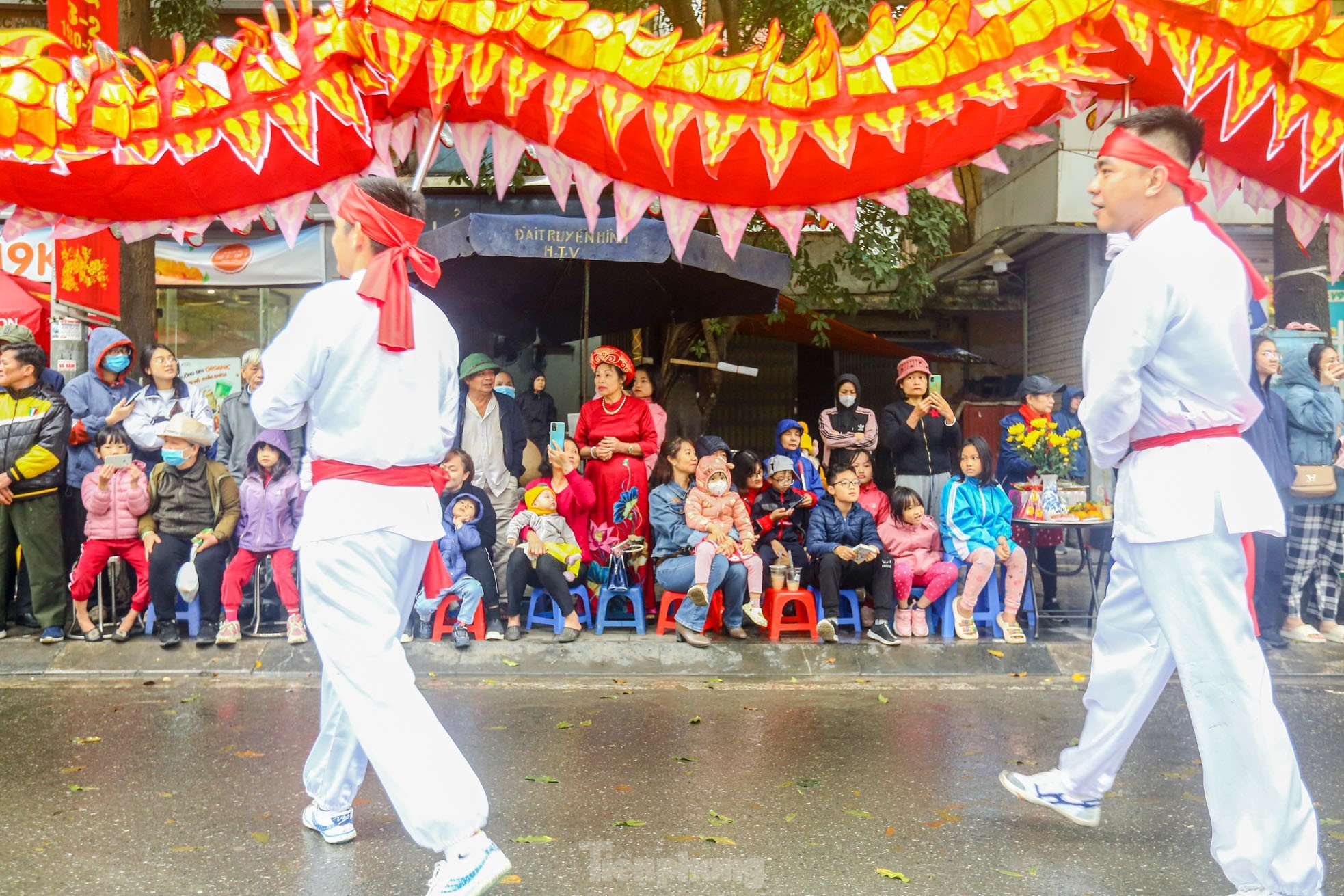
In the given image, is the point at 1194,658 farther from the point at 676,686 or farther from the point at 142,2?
the point at 142,2

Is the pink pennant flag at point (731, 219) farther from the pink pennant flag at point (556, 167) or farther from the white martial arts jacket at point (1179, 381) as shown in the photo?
the white martial arts jacket at point (1179, 381)

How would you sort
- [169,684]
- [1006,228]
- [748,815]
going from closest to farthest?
[748,815] < [169,684] < [1006,228]

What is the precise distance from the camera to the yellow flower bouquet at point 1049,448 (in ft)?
23.7

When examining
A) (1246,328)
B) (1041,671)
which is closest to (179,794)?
(1246,328)

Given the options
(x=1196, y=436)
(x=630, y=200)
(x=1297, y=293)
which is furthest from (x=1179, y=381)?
(x=1297, y=293)

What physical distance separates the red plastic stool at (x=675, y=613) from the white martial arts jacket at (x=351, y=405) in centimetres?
366

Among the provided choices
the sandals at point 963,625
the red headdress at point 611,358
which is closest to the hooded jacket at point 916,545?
the sandals at point 963,625

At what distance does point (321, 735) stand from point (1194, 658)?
247cm

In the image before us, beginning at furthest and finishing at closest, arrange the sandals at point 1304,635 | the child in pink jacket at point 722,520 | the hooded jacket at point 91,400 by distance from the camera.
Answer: the hooded jacket at point 91,400 → the sandals at point 1304,635 → the child in pink jacket at point 722,520

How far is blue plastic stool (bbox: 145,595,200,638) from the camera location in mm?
6773

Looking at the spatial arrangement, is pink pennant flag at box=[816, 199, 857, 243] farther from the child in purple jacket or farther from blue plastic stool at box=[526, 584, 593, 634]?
the child in purple jacket

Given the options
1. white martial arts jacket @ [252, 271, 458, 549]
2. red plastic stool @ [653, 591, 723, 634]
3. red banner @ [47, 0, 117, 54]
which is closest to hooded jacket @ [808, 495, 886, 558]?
red plastic stool @ [653, 591, 723, 634]

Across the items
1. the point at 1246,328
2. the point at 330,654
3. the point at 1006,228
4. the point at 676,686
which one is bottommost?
the point at 676,686

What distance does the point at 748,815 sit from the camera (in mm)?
3898
